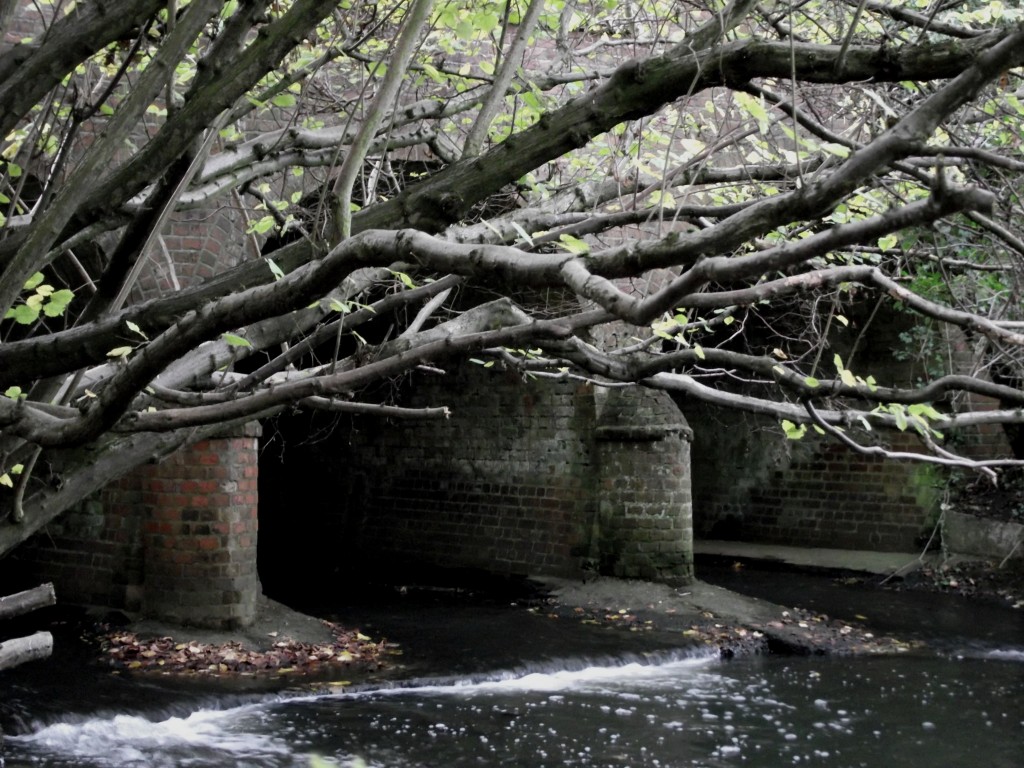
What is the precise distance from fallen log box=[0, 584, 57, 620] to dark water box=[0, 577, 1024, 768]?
8.92 feet

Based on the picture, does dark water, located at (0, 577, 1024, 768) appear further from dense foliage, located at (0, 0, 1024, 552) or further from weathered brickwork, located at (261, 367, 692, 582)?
dense foliage, located at (0, 0, 1024, 552)

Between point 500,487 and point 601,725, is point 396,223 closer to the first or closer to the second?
point 601,725

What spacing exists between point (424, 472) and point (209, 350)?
9.63 m

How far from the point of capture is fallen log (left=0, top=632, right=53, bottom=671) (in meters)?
3.42

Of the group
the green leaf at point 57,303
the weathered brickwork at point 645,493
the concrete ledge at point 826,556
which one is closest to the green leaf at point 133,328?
the green leaf at point 57,303

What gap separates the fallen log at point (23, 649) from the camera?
3420mm

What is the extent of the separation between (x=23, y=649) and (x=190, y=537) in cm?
625

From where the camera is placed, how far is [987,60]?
7.84 ft

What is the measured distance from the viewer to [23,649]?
11.4 ft

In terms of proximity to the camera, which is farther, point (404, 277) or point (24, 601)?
point (404, 277)

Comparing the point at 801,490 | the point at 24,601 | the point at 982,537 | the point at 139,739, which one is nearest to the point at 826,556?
the point at 801,490

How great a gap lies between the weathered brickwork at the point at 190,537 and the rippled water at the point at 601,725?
166 cm

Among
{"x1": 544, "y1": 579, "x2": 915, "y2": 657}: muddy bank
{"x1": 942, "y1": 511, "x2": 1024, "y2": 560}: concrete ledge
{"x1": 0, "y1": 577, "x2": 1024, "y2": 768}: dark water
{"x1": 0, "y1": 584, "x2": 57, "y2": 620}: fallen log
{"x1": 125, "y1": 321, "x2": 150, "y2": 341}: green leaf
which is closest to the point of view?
{"x1": 125, "y1": 321, "x2": 150, "y2": 341}: green leaf

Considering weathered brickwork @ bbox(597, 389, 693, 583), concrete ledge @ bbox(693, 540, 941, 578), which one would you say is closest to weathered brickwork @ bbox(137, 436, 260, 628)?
weathered brickwork @ bbox(597, 389, 693, 583)
